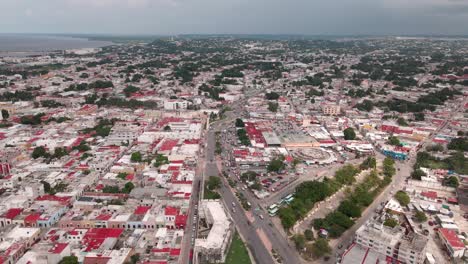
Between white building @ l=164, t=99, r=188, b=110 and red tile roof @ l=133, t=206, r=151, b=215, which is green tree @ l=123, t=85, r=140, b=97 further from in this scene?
red tile roof @ l=133, t=206, r=151, b=215

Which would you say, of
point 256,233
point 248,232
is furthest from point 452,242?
point 248,232

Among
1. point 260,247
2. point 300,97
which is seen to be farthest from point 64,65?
point 260,247

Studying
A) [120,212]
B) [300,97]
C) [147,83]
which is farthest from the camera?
[147,83]

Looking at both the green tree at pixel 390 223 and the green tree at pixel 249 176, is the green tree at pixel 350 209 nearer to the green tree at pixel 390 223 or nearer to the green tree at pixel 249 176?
the green tree at pixel 390 223

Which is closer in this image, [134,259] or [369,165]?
[134,259]

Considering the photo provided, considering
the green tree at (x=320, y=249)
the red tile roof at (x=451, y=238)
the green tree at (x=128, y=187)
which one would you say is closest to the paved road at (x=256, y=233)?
the green tree at (x=320, y=249)

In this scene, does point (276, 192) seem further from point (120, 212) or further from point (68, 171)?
point (68, 171)

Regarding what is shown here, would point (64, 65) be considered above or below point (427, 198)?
above

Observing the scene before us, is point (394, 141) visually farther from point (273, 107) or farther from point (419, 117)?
point (273, 107)
